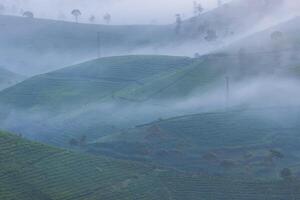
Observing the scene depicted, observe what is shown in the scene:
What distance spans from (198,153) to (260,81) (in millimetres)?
38706

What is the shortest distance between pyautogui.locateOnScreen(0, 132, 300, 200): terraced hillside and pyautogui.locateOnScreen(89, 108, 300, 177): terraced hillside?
6.22 m

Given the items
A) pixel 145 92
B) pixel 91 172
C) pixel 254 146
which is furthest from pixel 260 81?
pixel 91 172

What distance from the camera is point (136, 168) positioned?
76812 millimetres

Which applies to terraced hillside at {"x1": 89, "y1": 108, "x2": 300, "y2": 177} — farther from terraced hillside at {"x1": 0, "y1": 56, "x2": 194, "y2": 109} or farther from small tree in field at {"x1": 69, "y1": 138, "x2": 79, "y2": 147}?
terraced hillside at {"x1": 0, "y1": 56, "x2": 194, "y2": 109}

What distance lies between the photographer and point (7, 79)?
159000mm

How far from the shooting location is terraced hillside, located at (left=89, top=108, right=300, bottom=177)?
8150cm

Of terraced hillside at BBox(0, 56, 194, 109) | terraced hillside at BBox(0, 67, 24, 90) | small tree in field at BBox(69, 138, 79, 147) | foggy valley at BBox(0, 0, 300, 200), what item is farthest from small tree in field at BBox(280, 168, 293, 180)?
terraced hillside at BBox(0, 67, 24, 90)

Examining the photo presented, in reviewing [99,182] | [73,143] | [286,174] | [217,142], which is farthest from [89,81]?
[286,174]

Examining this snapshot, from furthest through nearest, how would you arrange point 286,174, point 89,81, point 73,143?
point 89,81 < point 73,143 < point 286,174

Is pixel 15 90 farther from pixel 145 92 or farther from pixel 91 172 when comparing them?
pixel 91 172

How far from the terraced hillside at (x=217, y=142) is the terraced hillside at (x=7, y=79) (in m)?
65.9

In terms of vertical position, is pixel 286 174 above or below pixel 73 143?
below

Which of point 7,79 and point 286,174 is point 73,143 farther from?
point 7,79

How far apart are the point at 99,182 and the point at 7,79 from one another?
95.6 metres
